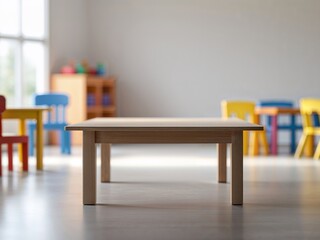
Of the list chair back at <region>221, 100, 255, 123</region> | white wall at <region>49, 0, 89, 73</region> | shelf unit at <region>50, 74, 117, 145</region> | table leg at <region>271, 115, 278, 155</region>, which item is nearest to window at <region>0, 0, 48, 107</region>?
white wall at <region>49, 0, 89, 73</region>

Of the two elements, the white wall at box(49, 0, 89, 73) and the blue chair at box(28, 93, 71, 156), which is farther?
the white wall at box(49, 0, 89, 73)

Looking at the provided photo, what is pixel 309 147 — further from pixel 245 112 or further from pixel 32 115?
pixel 32 115

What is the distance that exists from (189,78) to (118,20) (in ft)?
4.93

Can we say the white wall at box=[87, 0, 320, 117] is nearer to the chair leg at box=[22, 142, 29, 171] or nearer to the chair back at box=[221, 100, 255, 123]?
the chair back at box=[221, 100, 255, 123]

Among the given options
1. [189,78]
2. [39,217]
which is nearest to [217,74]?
[189,78]

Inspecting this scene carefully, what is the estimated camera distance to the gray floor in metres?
3.28

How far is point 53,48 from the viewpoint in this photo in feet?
31.7

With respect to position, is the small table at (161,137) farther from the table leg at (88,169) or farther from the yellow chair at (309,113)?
the yellow chair at (309,113)

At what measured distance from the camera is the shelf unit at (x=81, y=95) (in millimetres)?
9398

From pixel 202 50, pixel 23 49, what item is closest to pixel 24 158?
pixel 23 49

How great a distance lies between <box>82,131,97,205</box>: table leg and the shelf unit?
523 centimetres

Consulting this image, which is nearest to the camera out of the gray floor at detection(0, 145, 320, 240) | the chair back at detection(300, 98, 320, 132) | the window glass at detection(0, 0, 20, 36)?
the gray floor at detection(0, 145, 320, 240)

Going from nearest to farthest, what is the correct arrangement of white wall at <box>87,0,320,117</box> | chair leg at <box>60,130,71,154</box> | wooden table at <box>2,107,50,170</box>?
wooden table at <box>2,107,50,170</box> < chair leg at <box>60,130,71,154</box> < white wall at <box>87,0,320,117</box>

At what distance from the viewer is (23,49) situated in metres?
9.23
